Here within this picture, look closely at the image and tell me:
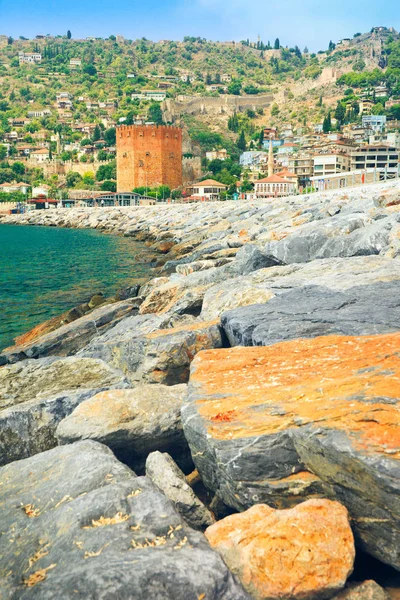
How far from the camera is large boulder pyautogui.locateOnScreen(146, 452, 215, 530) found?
3594 mm

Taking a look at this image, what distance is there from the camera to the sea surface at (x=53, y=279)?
1325 cm

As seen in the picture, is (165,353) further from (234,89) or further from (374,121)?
(234,89)

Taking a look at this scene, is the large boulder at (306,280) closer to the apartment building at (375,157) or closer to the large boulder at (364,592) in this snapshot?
the large boulder at (364,592)

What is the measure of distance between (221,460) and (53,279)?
54.5 ft

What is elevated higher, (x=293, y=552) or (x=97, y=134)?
(x=97, y=134)

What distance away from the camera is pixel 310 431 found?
322 cm

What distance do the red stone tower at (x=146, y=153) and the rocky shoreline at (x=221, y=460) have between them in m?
77.0

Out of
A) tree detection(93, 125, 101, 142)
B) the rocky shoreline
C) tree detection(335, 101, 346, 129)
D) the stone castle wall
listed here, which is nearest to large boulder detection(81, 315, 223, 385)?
the rocky shoreline

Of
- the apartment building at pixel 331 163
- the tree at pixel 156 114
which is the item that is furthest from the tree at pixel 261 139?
the apartment building at pixel 331 163

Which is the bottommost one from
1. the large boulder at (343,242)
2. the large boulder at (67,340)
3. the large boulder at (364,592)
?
the large boulder at (67,340)

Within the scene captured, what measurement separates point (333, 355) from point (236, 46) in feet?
675

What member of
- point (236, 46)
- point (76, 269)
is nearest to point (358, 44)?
point (236, 46)

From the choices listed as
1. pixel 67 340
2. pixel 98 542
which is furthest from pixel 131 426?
pixel 67 340

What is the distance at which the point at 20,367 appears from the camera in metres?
6.51
